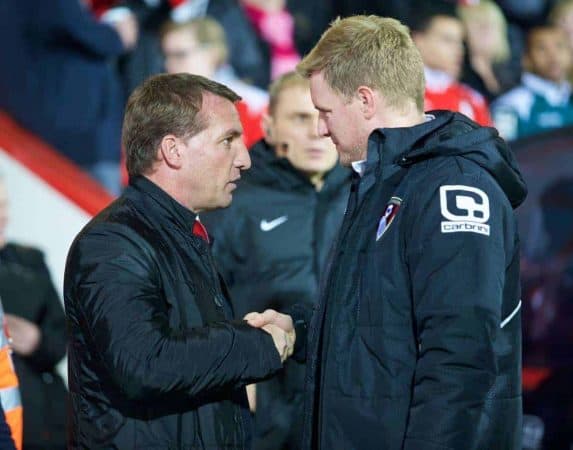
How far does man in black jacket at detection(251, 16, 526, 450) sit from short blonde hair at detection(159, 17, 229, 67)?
2.61 m

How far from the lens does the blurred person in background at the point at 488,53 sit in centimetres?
488

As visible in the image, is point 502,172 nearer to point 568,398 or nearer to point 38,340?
point 568,398

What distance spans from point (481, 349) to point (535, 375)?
9.19 feet

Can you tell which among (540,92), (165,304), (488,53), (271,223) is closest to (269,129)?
(271,223)

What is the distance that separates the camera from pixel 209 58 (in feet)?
16.3

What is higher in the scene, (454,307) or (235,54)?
(235,54)

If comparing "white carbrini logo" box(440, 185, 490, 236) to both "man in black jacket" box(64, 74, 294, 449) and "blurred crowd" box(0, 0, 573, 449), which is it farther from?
"blurred crowd" box(0, 0, 573, 449)

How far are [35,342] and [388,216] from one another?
2.91 metres

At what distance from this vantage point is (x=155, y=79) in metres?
2.45

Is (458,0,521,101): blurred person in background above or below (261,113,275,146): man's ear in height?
above

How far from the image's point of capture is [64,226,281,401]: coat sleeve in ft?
7.00

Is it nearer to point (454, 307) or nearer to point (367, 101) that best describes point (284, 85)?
point (367, 101)

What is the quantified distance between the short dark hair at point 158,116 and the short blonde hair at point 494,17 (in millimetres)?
2713

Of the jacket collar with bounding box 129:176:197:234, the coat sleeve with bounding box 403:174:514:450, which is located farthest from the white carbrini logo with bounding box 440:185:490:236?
the jacket collar with bounding box 129:176:197:234
